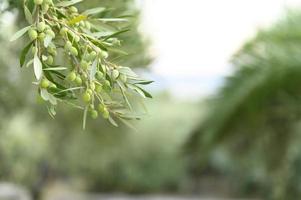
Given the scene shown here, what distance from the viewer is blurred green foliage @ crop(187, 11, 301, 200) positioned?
5.45m

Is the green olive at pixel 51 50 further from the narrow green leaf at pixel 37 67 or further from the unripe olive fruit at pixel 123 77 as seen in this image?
the unripe olive fruit at pixel 123 77

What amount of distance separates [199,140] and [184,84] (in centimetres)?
1030

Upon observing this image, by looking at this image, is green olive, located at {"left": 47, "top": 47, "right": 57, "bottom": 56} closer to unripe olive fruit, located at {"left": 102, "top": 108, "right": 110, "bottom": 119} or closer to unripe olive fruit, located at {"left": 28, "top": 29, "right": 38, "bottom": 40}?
unripe olive fruit, located at {"left": 28, "top": 29, "right": 38, "bottom": 40}

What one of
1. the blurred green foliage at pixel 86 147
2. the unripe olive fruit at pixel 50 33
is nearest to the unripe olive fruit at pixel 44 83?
the unripe olive fruit at pixel 50 33

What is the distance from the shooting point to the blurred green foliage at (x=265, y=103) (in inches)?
215

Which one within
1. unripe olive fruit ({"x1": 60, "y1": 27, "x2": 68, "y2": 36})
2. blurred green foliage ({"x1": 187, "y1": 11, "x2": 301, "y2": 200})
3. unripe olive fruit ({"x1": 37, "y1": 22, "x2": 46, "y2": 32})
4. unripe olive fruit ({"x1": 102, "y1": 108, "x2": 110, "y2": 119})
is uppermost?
blurred green foliage ({"x1": 187, "y1": 11, "x2": 301, "y2": 200})

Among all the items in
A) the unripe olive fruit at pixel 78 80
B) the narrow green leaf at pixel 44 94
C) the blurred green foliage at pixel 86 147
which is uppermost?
the blurred green foliage at pixel 86 147

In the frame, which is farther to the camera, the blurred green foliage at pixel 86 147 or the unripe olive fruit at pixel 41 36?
the blurred green foliage at pixel 86 147

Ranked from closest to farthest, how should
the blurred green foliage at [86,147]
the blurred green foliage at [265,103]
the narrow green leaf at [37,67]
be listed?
1. the narrow green leaf at [37,67]
2. the blurred green foliage at [265,103]
3. the blurred green foliage at [86,147]

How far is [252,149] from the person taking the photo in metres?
8.12

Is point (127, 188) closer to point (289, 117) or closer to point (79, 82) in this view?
point (289, 117)

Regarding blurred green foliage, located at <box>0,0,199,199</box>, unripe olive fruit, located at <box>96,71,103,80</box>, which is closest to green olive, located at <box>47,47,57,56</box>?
unripe olive fruit, located at <box>96,71,103,80</box>

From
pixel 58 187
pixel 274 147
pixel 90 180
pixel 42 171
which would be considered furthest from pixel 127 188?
pixel 274 147

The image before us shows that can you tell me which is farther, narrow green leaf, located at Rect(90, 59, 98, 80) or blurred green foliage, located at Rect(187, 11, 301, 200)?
blurred green foliage, located at Rect(187, 11, 301, 200)
